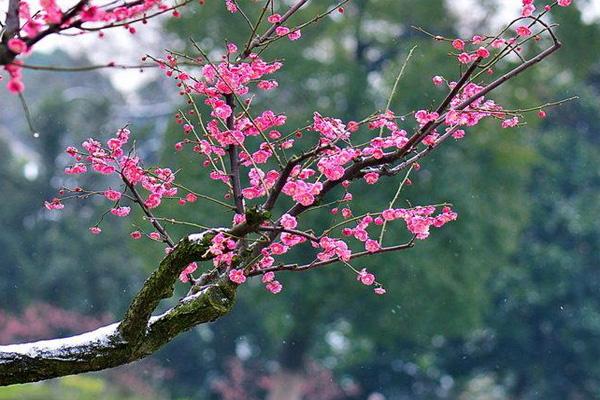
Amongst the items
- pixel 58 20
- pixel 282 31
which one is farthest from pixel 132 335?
pixel 282 31

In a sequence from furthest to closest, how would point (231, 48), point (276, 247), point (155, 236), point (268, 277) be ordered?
1. point (155, 236)
2. point (231, 48)
3. point (268, 277)
4. point (276, 247)

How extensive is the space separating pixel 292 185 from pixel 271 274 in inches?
18.5

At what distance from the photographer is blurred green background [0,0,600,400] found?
33.9ft

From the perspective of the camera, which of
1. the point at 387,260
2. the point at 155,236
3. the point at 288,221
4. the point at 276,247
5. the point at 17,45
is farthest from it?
the point at 387,260

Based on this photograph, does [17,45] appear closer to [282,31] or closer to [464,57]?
[282,31]

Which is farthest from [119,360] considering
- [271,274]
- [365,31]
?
[365,31]

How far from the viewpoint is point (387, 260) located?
396 inches

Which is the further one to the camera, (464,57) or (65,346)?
(464,57)

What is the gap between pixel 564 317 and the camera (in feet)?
39.5

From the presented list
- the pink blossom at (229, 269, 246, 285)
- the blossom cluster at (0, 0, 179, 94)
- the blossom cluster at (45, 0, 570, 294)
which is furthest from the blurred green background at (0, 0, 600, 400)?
the blossom cluster at (0, 0, 179, 94)

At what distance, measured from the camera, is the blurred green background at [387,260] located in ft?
33.9

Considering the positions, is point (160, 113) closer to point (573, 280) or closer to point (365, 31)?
point (365, 31)

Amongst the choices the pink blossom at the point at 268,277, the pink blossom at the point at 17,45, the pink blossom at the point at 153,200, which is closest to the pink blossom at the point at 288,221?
the pink blossom at the point at 268,277

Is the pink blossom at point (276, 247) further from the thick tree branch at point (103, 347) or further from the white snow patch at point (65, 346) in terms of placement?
the white snow patch at point (65, 346)
